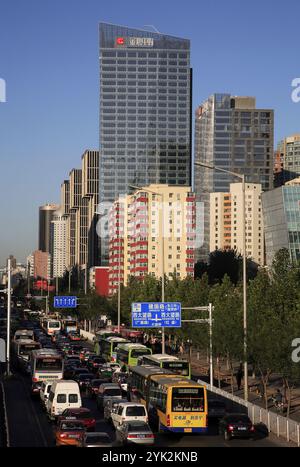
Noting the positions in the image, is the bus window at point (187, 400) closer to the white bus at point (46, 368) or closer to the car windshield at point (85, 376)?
the white bus at point (46, 368)

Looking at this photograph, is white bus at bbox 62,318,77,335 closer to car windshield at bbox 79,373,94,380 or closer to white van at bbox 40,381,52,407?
car windshield at bbox 79,373,94,380

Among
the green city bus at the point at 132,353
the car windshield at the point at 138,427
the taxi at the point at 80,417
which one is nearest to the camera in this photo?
the car windshield at the point at 138,427

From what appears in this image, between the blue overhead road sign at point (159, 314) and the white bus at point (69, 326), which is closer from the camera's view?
the blue overhead road sign at point (159, 314)

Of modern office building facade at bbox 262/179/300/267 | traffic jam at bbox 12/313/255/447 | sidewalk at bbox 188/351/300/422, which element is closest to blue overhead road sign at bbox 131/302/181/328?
sidewalk at bbox 188/351/300/422

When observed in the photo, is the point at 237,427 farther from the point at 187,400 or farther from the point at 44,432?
the point at 44,432

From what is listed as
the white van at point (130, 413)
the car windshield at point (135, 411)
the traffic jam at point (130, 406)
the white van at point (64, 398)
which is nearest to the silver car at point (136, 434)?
the traffic jam at point (130, 406)

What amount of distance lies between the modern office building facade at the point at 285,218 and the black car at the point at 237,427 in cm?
11622

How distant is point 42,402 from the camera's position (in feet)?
157

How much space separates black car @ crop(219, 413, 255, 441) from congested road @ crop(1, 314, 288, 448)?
0.96ft

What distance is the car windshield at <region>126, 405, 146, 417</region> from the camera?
3644 centimetres

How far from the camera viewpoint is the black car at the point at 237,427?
1447 inches

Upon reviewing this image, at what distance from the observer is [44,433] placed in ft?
123
